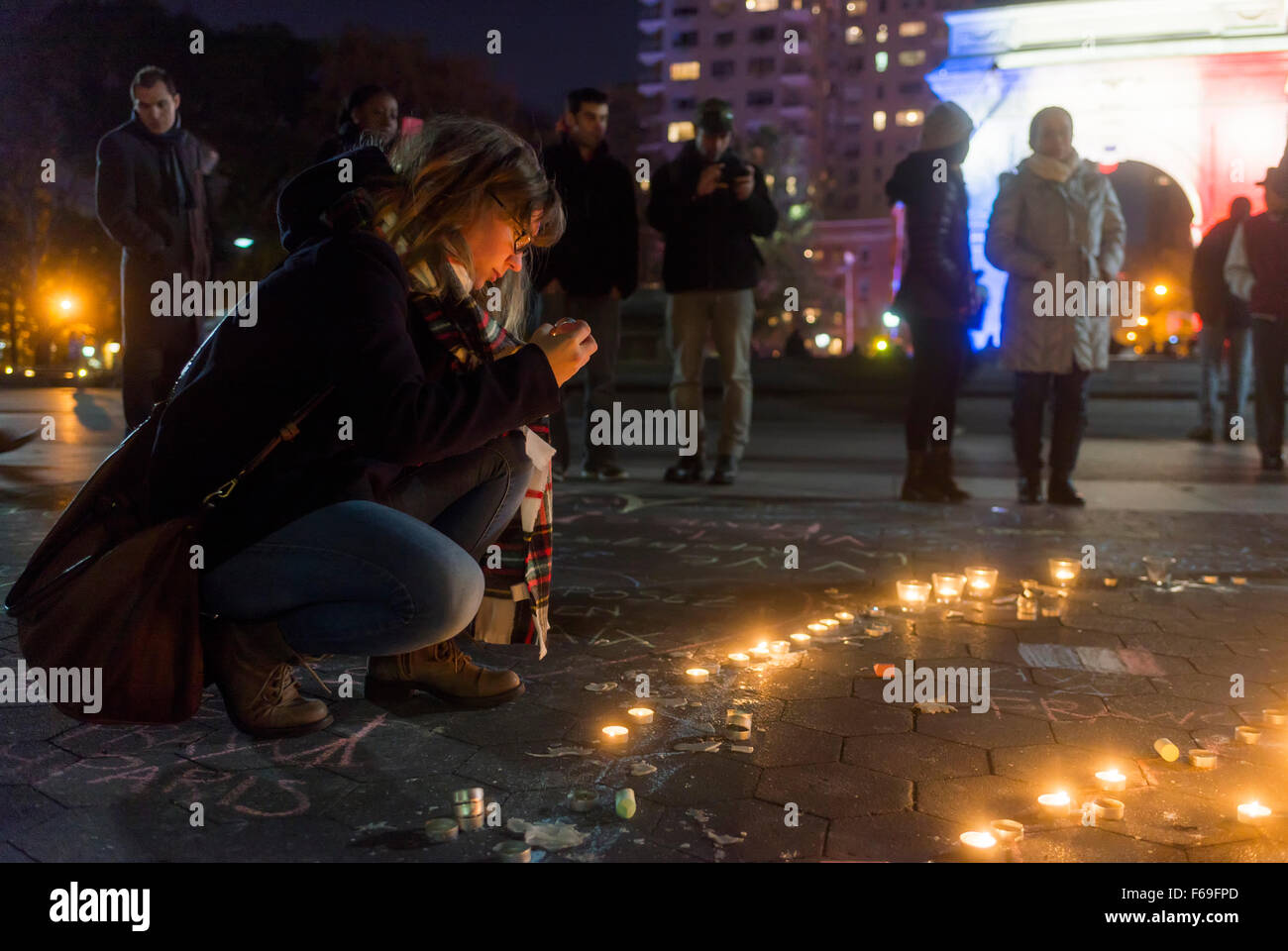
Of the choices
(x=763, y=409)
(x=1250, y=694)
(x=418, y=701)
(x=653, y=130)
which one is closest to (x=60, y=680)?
(x=418, y=701)

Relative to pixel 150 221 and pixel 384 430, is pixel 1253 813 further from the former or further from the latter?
pixel 150 221

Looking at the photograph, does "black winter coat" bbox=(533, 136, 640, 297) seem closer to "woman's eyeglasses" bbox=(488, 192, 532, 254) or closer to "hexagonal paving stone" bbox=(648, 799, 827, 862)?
"woman's eyeglasses" bbox=(488, 192, 532, 254)

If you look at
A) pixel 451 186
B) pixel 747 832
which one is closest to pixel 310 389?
pixel 451 186

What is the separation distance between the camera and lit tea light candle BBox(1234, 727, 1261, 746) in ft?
9.21

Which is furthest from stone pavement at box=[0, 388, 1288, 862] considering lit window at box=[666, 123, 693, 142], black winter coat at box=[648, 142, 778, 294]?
lit window at box=[666, 123, 693, 142]

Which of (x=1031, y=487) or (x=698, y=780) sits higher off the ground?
(x=1031, y=487)

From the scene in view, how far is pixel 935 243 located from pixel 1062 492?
163cm

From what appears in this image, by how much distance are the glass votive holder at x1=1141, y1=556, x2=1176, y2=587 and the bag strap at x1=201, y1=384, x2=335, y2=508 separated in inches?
140

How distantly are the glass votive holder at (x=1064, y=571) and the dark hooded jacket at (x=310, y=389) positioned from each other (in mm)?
2819

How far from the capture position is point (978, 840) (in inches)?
85.7

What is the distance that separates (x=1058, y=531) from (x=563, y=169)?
3.72 meters

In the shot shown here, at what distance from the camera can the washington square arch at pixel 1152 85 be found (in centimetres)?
2423

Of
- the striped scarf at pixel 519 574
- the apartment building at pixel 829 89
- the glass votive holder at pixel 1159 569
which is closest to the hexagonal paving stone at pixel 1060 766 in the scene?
the striped scarf at pixel 519 574
